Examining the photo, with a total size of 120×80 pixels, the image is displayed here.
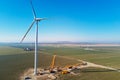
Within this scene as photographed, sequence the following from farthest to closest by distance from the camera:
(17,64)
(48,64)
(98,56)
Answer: (98,56) < (48,64) < (17,64)

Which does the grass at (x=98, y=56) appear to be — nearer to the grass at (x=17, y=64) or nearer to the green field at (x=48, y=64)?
the green field at (x=48, y=64)

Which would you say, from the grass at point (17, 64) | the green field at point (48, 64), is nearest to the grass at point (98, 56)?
the green field at point (48, 64)

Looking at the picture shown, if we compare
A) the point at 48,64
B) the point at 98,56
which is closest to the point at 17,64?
the point at 48,64

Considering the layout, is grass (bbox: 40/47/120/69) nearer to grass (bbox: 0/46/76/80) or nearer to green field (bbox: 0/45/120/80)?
green field (bbox: 0/45/120/80)

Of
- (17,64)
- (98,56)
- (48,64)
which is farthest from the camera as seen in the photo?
(98,56)

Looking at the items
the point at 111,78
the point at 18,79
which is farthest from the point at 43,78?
the point at 111,78

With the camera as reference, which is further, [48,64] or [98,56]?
[98,56]

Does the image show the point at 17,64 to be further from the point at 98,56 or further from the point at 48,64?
the point at 98,56

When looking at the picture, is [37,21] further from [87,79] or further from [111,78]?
[111,78]

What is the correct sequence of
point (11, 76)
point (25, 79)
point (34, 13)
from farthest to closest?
point (34, 13), point (11, 76), point (25, 79)

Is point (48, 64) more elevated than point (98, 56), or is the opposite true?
point (98, 56)

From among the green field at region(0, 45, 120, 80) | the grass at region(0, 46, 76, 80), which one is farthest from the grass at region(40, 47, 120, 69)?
the grass at region(0, 46, 76, 80)
